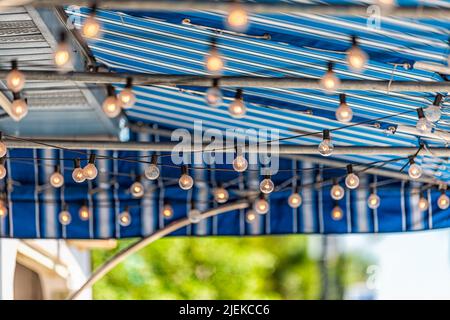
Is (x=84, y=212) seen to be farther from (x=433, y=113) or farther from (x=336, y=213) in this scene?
(x=433, y=113)

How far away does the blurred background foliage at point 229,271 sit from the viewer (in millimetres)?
25578

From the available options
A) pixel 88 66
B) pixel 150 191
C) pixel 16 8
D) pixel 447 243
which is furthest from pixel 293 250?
pixel 16 8

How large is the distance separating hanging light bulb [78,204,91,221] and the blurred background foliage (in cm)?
1404

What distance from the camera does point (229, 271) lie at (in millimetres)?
26484

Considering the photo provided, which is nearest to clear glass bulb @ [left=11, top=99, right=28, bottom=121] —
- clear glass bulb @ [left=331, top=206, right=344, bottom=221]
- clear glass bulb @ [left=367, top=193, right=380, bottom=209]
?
clear glass bulb @ [left=367, top=193, right=380, bottom=209]

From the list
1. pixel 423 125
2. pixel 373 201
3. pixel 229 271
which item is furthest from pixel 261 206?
pixel 229 271

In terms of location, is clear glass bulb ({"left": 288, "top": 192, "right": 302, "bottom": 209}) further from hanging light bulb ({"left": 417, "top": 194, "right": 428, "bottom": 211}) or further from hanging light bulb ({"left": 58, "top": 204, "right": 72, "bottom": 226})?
hanging light bulb ({"left": 58, "top": 204, "right": 72, "bottom": 226})

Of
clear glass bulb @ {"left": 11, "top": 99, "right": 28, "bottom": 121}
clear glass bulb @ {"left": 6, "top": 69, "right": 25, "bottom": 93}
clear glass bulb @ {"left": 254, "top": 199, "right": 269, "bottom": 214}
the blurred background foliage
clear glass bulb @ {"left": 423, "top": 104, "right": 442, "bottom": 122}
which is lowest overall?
clear glass bulb @ {"left": 254, "top": 199, "right": 269, "bottom": 214}

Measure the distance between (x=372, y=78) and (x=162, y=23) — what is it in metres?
1.88

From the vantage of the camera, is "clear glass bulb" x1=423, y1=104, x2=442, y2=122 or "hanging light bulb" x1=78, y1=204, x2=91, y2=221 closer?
"clear glass bulb" x1=423, y1=104, x2=442, y2=122

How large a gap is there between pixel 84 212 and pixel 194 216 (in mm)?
1382

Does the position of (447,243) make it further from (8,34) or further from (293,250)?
(8,34)

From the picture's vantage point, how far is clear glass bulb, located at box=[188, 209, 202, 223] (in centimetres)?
1127

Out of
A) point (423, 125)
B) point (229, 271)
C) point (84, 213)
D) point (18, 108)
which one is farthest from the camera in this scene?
point (229, 271)
